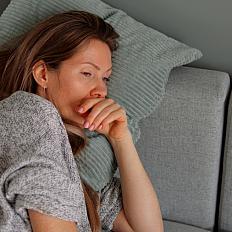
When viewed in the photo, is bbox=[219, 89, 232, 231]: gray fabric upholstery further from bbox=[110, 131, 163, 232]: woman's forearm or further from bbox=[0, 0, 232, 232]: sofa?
bbox=[110, 131, 163, 232]: woman's forearm

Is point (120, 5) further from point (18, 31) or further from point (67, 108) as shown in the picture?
point (67, 108)

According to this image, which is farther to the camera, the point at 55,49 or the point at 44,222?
the point at 55,49

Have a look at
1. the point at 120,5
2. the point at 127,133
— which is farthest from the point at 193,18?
the point at 127,133

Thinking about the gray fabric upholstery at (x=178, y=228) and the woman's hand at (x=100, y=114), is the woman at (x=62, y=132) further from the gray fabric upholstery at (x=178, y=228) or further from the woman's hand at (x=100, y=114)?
the gray fabric upholstery at (x=178, y=228)

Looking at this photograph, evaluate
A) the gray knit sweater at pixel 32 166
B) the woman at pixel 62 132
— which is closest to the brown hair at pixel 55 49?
the woman at pixel 62 132

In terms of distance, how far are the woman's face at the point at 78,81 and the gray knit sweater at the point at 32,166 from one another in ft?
0.55

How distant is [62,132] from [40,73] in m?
0.23

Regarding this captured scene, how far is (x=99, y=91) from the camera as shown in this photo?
1.28 metres

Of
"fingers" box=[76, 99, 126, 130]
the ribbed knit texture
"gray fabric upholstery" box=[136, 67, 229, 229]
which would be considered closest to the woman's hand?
"fingers" box=[76, 99, 126, 130]

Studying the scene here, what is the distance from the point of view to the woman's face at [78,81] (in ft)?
4.16

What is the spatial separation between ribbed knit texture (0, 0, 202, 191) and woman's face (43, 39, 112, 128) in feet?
0.38

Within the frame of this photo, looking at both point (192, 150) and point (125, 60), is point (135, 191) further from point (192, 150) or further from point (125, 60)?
point (125, 60)

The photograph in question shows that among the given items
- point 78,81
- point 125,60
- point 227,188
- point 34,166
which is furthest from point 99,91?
point 227,188

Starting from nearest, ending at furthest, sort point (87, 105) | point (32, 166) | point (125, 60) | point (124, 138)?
1. point (32, 166)
2. point (87, 105)
3. point (124, 138)
4. point (125, 60)
